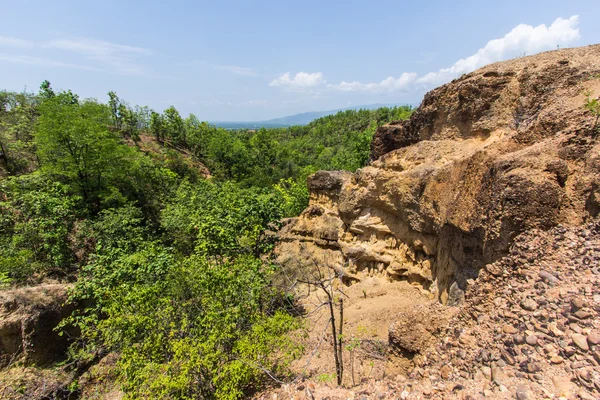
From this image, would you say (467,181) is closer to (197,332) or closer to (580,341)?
(580,341)

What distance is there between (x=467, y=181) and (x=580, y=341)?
4080 mm

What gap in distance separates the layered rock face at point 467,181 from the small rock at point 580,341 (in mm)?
2158

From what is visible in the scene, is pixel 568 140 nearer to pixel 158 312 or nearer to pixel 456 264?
pixel 456 264

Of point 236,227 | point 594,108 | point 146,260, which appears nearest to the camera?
point 594,108

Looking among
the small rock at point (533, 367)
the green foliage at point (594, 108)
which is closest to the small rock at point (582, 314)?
the small rock at point (533, 367)

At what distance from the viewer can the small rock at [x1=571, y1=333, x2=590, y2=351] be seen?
3500 millimetres

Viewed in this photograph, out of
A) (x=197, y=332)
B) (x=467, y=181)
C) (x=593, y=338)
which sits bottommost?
(x=197, y=332)

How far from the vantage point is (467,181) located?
696 centimetres

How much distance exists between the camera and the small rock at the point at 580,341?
138 inches

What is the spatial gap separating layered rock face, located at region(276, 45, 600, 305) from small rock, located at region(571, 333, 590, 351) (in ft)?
7.08

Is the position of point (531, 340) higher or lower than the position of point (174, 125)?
lower

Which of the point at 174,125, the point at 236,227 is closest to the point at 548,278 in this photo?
the point at 236,227

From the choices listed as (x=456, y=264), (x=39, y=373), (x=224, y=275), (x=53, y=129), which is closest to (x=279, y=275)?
(x=224, y=275)

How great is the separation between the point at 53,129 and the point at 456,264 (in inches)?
784
